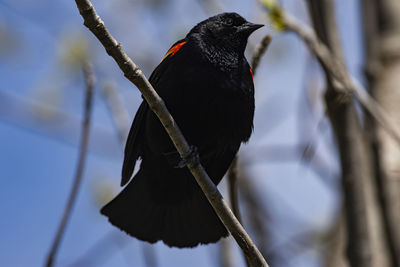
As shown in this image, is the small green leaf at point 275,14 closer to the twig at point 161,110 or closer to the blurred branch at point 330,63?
the blurred branch at point 330,63

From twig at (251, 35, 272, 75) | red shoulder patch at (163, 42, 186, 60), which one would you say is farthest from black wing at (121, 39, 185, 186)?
twig at (251, 35, 272, 75)

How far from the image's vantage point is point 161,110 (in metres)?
2.66

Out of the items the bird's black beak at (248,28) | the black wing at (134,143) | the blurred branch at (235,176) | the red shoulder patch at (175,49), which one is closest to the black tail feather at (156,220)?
the black wing at (134,143)

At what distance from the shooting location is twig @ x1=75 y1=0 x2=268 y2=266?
2.36 m

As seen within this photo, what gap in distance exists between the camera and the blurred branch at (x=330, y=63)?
11.4 ft

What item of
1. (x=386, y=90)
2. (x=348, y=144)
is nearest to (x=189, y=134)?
(x=348, y=144)

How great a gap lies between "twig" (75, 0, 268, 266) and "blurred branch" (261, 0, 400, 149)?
1168 millimetres

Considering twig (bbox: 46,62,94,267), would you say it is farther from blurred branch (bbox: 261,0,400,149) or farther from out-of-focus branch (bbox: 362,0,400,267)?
out-of-focus branch (bbox: 362,0,400,267)

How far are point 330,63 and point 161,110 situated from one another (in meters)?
1.44

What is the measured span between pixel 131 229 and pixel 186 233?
370mm

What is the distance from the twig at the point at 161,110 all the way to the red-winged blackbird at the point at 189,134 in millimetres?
603

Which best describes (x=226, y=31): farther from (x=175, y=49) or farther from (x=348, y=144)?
(x=348, y=144)

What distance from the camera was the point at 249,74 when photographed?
12.1ft

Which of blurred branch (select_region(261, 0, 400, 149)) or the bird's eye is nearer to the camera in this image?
blurred branch (select_region(261, 0, 400, 149))
